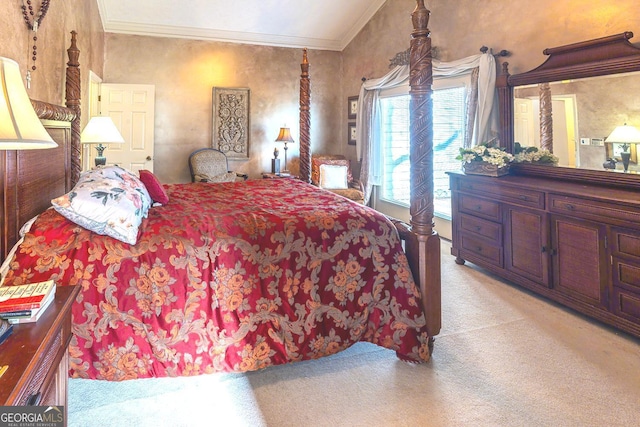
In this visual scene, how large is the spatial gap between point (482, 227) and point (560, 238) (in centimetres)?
76

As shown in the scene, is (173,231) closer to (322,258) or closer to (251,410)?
(322,258)

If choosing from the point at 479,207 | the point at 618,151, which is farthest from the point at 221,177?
the point at 618,151

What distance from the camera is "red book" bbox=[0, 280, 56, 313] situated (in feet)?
3.55

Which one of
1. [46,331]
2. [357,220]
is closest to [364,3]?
[357,220]

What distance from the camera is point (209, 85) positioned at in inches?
240

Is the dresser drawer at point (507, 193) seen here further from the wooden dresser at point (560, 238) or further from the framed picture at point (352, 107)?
the framed picture at point (352, 107)

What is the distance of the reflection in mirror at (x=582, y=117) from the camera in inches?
→ 110

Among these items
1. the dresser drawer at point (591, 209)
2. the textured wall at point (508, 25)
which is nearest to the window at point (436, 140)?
the textured wall at point (508, 25)

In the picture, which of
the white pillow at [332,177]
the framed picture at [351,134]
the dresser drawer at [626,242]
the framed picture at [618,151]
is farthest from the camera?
the framed picture at [351,134]

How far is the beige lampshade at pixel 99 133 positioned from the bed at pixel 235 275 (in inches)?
57.9

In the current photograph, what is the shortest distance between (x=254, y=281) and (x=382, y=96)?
470cm

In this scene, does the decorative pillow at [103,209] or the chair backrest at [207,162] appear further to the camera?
the chair backrest at [207,162]

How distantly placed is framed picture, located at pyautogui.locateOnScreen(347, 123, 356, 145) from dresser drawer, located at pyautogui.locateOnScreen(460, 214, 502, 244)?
10.6ft
